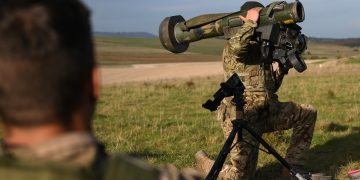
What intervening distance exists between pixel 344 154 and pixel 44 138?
7.05 meters

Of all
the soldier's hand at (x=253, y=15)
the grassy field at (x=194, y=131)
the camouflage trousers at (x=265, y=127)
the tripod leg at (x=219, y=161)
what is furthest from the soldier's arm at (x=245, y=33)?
the grassy field at (x=194, y=131)

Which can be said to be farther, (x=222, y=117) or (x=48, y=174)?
(x=222, y=117)

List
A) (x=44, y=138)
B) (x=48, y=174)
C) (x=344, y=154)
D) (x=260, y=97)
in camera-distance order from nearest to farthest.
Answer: (x=48, y=174)
(x=44, y=138)
(x=260, y=97)
(x=344, y=154)

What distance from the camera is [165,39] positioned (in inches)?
273

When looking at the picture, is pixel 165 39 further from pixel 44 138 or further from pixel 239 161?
pixel 44 138

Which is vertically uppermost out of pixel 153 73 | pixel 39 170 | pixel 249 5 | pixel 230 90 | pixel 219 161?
pixel 249 5

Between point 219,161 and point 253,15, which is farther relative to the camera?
point 253,15

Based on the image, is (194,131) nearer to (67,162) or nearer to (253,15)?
(253,15)

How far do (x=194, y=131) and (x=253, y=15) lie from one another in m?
4.77

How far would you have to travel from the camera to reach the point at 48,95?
170cm

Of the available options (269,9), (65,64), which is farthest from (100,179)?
(269,9)

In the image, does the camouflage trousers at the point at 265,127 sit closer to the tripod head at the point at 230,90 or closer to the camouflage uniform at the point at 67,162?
the tripod head at the point at 230,90

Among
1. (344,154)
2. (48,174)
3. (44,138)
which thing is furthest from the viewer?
(344,154)

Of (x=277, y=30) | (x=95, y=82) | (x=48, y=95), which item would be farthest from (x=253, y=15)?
(x=48, y=95)
